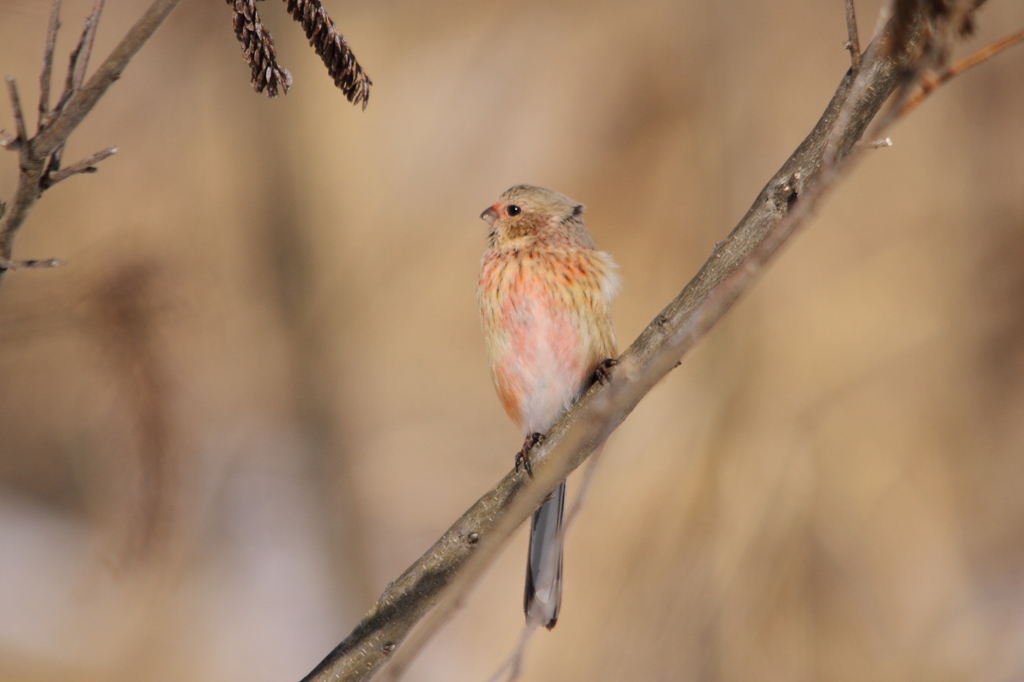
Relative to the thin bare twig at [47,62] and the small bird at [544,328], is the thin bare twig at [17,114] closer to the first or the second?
the thin bare twig at [47,62]

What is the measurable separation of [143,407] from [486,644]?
204 cm

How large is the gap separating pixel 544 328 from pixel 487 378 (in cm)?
198

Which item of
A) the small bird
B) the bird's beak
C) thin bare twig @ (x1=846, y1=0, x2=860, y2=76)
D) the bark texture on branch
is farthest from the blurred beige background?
thin bare twig @ (x1=846, y1=0, x2=860, y2=76)

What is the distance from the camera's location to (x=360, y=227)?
4305 mm

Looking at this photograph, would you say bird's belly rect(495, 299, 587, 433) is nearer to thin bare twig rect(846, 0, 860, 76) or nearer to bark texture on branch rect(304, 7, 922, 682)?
bark texture on branch rect(304, 7, 922, 682)

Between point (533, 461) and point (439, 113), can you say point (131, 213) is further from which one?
point (533, 461)

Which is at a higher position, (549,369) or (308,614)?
(308,614)

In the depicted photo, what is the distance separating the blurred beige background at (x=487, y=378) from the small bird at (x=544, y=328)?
5.17 feet

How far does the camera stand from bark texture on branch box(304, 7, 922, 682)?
3.08ft

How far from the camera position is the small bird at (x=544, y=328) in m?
2.15

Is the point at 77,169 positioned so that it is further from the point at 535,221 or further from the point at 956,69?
the point at 535,221

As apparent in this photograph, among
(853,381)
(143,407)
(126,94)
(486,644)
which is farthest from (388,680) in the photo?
(126,94)

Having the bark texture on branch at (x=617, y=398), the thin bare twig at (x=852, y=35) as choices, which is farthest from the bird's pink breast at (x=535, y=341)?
the thin bare twig at (x=852, y=35)

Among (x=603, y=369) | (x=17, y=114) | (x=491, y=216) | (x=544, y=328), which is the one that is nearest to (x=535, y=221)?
(x=491, y=216)
